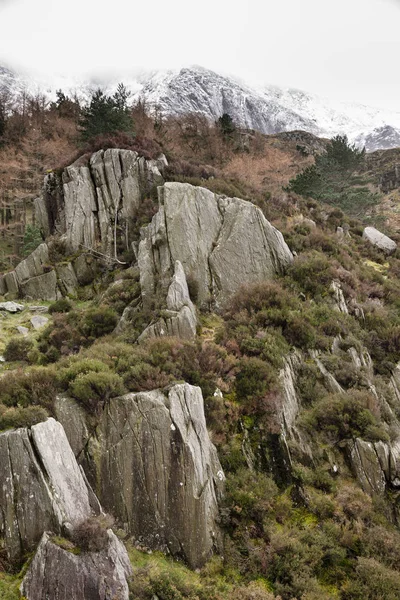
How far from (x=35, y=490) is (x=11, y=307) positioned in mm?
16722

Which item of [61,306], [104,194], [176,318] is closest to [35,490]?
[176,318]

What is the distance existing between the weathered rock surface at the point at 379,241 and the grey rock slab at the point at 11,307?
1055 inches

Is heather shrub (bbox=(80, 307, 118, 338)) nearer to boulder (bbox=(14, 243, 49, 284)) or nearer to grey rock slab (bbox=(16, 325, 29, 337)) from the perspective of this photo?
grey rock slab (bbox=(16, 325, 29, 337))

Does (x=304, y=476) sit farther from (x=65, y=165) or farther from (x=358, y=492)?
(x=65, y=165)

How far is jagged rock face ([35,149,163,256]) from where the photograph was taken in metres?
25.4

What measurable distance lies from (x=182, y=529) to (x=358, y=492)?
194 inches

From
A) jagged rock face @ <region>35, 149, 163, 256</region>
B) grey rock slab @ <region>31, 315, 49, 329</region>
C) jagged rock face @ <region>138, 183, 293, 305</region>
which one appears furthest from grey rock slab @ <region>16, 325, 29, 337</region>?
jagged rock face @ <region>35, 149, 163, 256</region>

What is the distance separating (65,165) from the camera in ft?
92.7

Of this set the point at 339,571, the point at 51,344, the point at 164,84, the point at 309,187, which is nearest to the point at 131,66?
→ the point at 164,84

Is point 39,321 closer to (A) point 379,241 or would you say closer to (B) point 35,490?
(B) point 35,490

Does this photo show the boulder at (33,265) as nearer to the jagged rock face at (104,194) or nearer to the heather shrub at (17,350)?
the jagged rock face at (104,194)

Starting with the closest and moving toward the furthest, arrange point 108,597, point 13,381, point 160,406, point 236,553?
point 108,597 < point 236,553 < point 160,406 < point 13,381

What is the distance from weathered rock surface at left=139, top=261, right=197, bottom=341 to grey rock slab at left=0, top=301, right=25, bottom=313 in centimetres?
1151

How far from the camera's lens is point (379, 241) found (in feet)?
100
